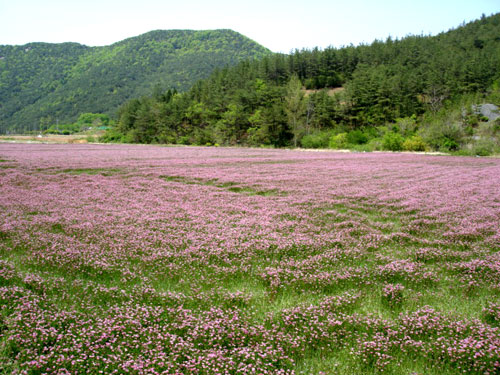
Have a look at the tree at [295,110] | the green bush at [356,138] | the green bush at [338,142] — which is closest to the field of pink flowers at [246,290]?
the green bush at [338,142]

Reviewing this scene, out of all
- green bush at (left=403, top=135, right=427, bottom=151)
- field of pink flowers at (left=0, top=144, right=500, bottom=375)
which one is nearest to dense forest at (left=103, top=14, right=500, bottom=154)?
green bush at (left=403, top=135, right=427, bottom=151)

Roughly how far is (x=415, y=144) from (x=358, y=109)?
125 feet

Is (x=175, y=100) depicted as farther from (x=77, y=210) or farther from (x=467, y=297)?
(x=467, y=297)

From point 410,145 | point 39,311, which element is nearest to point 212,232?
point 39,311

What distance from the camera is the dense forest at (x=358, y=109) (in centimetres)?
6575

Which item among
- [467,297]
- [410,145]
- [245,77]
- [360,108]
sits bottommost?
[467,297]

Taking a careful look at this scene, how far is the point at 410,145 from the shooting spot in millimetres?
61781

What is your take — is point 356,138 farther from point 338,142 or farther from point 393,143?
point 393,143

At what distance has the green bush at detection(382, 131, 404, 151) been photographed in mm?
63781

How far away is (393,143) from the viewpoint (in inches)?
2522

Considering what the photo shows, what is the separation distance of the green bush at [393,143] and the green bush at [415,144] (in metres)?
1.26

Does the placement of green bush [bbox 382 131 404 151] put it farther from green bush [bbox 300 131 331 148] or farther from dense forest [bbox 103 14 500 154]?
green bush [bbox 300 131 331 148]

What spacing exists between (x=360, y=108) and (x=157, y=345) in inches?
3990

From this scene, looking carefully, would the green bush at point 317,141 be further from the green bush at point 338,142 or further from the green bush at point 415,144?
the green bush at point 415,144
